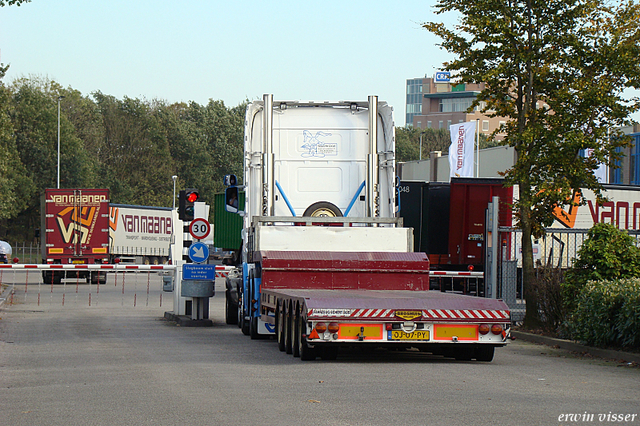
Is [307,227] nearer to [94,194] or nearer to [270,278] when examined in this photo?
[270,278]

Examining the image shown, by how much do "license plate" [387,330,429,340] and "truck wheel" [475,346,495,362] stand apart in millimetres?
1058

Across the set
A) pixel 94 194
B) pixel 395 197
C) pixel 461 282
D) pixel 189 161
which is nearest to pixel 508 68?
pixel 395 197

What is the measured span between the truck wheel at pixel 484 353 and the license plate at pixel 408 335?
3.47ft

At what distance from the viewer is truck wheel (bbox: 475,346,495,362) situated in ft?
40.7

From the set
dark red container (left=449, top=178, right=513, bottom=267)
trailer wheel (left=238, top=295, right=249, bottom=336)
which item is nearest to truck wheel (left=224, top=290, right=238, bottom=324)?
trailer wheel (left=238, top=295, right=249, bottom=336)

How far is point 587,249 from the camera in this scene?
15453 millimetres

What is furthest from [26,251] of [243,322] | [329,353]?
[329,353]

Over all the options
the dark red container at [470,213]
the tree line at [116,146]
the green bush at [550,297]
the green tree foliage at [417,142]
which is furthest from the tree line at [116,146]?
the green bush at [550,297]

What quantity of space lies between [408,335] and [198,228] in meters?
9.69

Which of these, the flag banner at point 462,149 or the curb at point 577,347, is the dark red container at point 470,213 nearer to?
the curb at point 577,347

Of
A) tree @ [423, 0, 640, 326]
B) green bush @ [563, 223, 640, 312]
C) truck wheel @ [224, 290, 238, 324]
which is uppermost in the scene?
tree @ [423, 0, 640, 326]

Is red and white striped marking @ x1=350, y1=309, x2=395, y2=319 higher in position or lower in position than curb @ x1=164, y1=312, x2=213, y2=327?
higher

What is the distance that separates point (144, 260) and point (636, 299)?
159 feet

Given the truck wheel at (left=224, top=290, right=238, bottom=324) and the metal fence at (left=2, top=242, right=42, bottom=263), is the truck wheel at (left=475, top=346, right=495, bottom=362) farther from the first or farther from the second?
the metal fence at (left=2, top=242, right=42, bottom=263)
